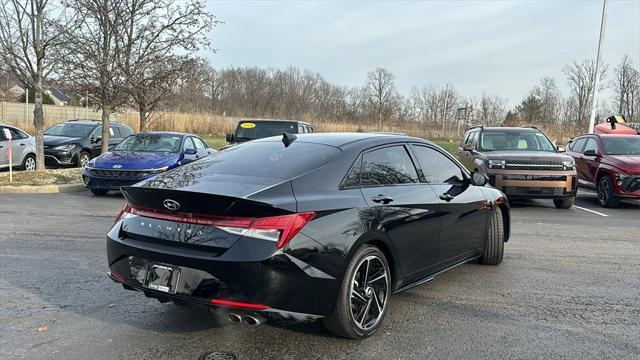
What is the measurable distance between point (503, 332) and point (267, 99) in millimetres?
77350

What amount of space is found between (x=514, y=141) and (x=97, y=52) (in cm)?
1157

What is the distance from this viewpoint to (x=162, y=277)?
140 inches

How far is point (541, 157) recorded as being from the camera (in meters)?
10.9

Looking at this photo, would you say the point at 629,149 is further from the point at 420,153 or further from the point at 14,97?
the point at 14,97

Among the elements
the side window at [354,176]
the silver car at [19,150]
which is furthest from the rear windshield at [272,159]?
the silver car at [19,150]

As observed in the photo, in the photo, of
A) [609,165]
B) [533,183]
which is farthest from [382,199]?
[609,165]

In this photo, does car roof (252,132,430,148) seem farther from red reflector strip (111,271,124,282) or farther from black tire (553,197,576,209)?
black tire (553,197,576,209)

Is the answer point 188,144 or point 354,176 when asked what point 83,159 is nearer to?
point 188,144

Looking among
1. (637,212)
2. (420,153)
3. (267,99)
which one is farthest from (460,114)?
(267,99)

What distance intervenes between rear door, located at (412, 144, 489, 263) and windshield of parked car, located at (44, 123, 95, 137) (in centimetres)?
1554

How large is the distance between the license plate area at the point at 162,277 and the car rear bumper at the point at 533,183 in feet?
28.6

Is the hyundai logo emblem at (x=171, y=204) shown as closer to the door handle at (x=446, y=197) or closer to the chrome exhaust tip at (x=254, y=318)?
the chrome exhaust tip at (x=254, y=318)

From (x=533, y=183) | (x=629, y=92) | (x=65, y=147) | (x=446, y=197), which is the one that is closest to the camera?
(x=446, y=197)

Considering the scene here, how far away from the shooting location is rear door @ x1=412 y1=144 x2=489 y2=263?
196 inches
